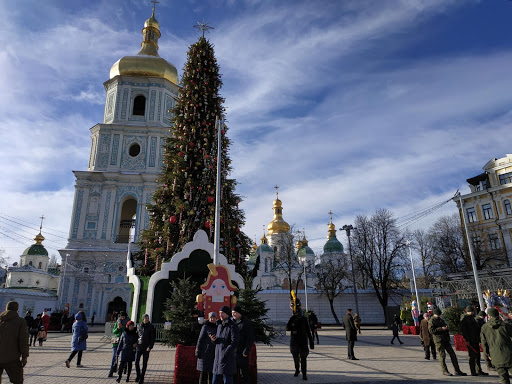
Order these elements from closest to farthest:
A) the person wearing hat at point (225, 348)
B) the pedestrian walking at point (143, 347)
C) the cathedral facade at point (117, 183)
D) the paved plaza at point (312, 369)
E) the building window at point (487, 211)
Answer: the person wearing hat at point (225, 348) → the pedestrian walking at point (143, 347) → the paved plaza at point (312, 369) → the cathedral facade at point (117, 183) → the building window at point (487, 211)

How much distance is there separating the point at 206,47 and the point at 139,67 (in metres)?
24.7

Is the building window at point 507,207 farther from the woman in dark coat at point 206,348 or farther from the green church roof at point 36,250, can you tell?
the green church roof at point 36,250

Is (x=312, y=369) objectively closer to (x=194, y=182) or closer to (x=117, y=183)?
(x=194, y=182)

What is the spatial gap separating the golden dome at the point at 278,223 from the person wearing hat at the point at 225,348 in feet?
196

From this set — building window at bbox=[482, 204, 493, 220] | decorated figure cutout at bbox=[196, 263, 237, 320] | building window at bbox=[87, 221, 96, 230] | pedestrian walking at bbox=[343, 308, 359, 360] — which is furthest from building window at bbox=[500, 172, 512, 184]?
building window at bbox=[87, 221, 96, 230]

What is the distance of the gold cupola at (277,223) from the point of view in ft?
221

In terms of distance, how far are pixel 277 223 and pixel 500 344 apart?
6193 centimetres

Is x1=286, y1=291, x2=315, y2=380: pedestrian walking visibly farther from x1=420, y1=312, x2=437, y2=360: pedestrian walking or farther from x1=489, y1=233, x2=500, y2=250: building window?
x1=489, y1=233, x2=500, y2=250: building window

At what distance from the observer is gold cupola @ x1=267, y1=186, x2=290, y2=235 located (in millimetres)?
67469

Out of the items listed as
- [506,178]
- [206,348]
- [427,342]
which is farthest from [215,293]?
[506,178]

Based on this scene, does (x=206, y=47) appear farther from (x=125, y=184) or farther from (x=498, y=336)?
(x=125, y=184)

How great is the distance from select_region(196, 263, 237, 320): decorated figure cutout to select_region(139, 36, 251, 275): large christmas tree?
4.82 m

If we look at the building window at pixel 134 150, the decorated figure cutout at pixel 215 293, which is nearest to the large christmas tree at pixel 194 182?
the decorated figure cutout at pixel 215 293

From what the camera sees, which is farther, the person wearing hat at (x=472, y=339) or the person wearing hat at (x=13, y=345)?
the person wearing hat at (x=472, y=339)
